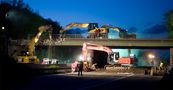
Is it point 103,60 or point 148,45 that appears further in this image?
point 148,45

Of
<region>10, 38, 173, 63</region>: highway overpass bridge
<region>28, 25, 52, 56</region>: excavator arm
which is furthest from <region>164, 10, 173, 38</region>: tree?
<region>28, 25, 52, 56</region>: excavator arm

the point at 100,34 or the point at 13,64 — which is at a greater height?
the point at 100,34

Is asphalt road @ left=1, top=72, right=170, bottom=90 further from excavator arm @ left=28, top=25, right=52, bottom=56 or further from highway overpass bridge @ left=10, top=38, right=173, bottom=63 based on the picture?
highway overpass bridge @ left=10, top=38, right=173, bottom=63

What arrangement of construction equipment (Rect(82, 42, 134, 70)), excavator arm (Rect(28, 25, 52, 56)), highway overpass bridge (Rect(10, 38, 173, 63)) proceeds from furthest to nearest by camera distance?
highway overpass bridge (Rect(10, 38, 173, 63)), excavator arm (Rect(28, 25, 52, 56)), construction equipment (Rect(82, 42, 134, 70))

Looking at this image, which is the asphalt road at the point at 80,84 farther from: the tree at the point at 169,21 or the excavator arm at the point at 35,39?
the tree at the point at 169,21

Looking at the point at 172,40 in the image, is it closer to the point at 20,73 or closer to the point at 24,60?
the point at 24,60

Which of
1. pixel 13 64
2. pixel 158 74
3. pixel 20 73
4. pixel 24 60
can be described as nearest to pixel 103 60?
pixel 24 60

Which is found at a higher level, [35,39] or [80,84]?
[35,39]

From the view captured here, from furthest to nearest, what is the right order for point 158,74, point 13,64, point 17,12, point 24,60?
point 17,12, point 24,60, point 158,74, point 13,64

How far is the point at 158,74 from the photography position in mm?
54781

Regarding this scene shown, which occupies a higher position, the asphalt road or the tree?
the tree

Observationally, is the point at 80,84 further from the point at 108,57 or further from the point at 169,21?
the point at 169,21

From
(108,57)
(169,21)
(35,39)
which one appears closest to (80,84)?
(35,39)

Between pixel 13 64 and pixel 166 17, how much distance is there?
301ft
